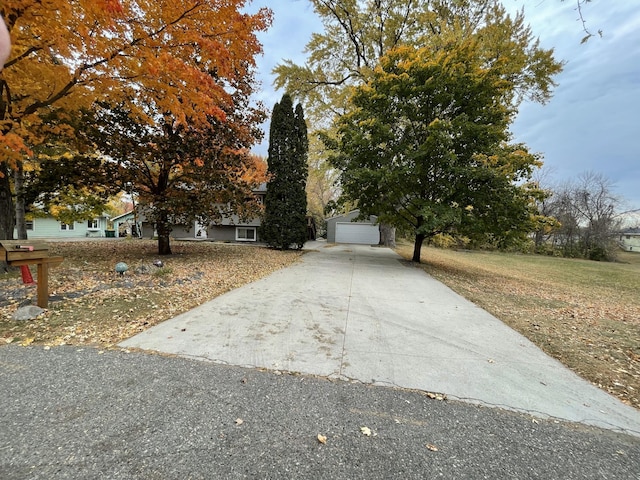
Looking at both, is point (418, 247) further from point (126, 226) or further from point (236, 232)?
point (126, 226)

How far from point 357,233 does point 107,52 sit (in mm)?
23649

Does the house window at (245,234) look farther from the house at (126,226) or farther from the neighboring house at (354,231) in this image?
the house at (126,226)

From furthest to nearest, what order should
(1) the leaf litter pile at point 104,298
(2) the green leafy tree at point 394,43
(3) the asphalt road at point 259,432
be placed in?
(2) the green leafy tree at point 394,43
(1) the leaf litter pile at point 104,298
(3) the asphalt road at point 259,432

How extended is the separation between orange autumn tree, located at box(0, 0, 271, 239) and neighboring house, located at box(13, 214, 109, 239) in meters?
22.1

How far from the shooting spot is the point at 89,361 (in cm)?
296

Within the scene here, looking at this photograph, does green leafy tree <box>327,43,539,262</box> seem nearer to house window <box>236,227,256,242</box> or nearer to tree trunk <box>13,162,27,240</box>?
tree trunk <box>13,162,27,240</box>

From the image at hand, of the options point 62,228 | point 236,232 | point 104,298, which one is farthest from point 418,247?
point 62,228

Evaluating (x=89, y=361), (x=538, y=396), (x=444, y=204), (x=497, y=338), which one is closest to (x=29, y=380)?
(x=89, y=361)

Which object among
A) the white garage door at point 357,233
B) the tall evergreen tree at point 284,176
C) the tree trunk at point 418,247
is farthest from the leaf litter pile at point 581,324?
the white garage door at point 357,233

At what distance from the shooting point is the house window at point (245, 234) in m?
23.3

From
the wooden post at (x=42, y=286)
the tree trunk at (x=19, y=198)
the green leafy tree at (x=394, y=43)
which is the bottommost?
the wooden post at (x=42, y=286)

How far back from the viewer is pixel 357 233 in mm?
27844

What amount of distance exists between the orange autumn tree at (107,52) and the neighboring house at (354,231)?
68.8ft

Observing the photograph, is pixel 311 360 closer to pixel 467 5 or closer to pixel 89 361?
pixel 89 361
